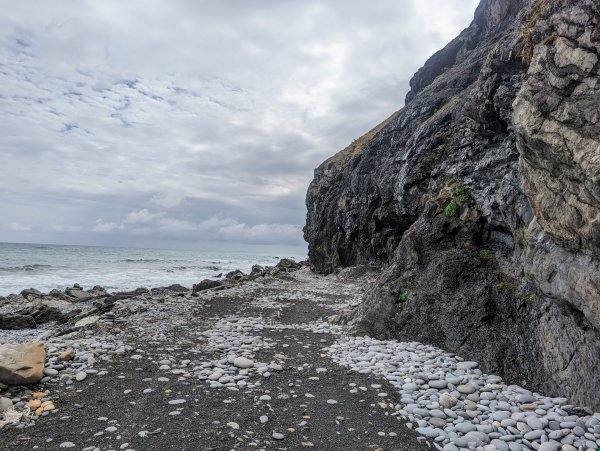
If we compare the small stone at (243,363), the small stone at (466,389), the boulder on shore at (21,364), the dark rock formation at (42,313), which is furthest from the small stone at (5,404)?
the dark rock formation at (42,313)

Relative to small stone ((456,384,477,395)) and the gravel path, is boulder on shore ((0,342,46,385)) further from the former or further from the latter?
small stone ((456,384,477,395))

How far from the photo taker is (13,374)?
703cm

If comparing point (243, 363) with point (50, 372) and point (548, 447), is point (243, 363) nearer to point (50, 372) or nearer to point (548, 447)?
point (50, 372)

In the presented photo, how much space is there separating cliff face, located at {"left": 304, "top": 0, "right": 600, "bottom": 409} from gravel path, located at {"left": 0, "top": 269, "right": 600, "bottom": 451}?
87cm

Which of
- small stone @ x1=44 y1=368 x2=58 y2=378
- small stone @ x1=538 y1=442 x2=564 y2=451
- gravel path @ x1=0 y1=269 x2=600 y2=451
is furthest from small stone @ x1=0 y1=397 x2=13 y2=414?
small stone @ x1=538 y1=442 x2=564 y2=451

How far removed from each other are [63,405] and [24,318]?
52.7ft

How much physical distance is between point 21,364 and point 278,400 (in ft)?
15.9

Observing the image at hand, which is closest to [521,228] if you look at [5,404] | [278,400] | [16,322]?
[278,400]

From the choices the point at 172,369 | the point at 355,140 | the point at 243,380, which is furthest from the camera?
the point at 355,140

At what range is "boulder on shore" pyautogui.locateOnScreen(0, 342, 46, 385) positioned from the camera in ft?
23.0

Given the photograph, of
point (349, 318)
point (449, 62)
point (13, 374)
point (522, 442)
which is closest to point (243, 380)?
point (13, 374)

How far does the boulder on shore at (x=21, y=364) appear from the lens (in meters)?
7.02

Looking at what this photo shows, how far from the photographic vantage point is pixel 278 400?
7203 millimetres

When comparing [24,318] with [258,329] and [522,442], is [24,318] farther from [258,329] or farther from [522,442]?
[522,442]
